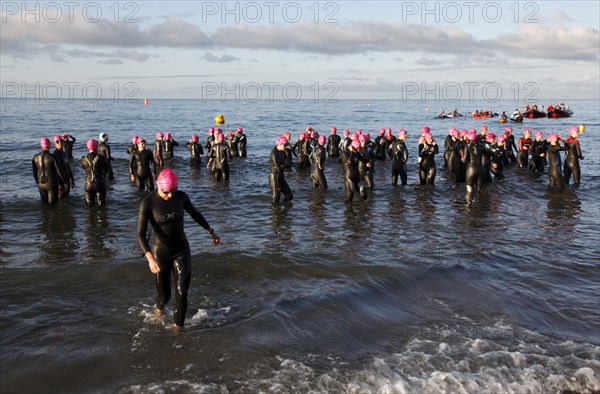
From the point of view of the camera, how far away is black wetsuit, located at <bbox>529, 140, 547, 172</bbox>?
2030 cm

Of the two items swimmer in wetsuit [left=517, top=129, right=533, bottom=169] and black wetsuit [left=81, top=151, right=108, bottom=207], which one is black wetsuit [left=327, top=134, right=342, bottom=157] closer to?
swimmer in wetsuit [left=517, top=129, right=533, bottom=169]

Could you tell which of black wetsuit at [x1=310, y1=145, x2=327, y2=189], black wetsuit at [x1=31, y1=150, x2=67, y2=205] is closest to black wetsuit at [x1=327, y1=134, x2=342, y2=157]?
black wetsuit at [x1=310, y1=145, x2=327, y2=189]

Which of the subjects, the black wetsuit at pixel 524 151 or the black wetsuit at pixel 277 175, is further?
the black wetsuit at pixel 524 151

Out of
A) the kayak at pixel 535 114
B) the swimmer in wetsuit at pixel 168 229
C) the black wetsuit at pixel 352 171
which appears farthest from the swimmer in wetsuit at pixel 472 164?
the kayak at pixel 535 114

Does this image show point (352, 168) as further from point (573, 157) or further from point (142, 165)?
point (573, 157)

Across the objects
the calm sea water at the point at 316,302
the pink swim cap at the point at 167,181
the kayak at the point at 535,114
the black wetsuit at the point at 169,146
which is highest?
the kayak at the point at 535,114

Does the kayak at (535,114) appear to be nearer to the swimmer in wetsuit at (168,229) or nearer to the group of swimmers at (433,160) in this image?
the group of swimmers at (433,160)

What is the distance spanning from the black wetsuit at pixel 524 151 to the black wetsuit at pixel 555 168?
4535 mm

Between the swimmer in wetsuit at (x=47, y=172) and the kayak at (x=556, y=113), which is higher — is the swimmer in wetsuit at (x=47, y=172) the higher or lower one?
the lower one

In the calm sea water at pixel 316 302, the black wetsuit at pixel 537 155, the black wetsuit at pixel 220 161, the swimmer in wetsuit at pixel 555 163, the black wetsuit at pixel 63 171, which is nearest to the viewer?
the calm sea water at pixel 316 302

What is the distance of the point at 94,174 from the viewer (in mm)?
14367

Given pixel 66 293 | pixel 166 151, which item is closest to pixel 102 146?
pixel 166 151

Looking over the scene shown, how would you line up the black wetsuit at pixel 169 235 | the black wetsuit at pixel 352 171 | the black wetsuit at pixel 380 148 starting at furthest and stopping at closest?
the black wetsuit at pixel 380 148 < the black wetsuit at pixel 352 171 < the black wetsuit at pixel 169 235

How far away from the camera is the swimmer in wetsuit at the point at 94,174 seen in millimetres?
14094
